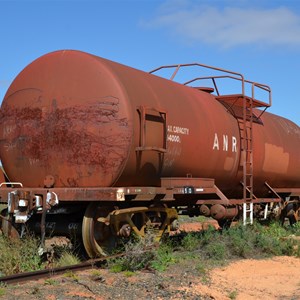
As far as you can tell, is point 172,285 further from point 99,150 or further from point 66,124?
point 66,124

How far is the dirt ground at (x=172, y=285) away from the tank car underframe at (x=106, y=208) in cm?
88

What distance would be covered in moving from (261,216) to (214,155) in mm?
3562

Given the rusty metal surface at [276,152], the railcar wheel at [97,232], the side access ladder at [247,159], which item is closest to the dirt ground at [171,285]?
the railcar wheel at [97,232]

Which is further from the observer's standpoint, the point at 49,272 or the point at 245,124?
the point at 245,124

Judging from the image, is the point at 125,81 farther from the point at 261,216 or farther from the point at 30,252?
the point at 261,216

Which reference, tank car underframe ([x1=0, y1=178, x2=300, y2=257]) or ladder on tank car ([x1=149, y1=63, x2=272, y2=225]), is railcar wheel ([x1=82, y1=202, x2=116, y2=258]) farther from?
ladder on tank car ([x1=149, y1=63, x2=272, y2=225])

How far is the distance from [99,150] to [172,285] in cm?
265

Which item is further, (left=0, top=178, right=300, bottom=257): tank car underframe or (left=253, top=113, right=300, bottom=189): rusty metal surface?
(left=253, top=113, right=300, bottom=189): rusty metal surface

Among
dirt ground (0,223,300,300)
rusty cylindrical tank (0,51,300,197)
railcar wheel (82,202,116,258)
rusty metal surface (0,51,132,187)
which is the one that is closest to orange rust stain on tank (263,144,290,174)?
rusty cylindrical tank (0,51,300,197)

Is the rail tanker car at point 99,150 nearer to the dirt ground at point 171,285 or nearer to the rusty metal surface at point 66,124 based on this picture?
the rusty metal surface at point 66,124

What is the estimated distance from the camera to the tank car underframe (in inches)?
302

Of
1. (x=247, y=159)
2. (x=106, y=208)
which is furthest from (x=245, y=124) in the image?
(x=106, y=208)

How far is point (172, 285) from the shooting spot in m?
6.47

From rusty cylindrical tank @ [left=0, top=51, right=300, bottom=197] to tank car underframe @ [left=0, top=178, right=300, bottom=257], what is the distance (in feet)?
1.10
